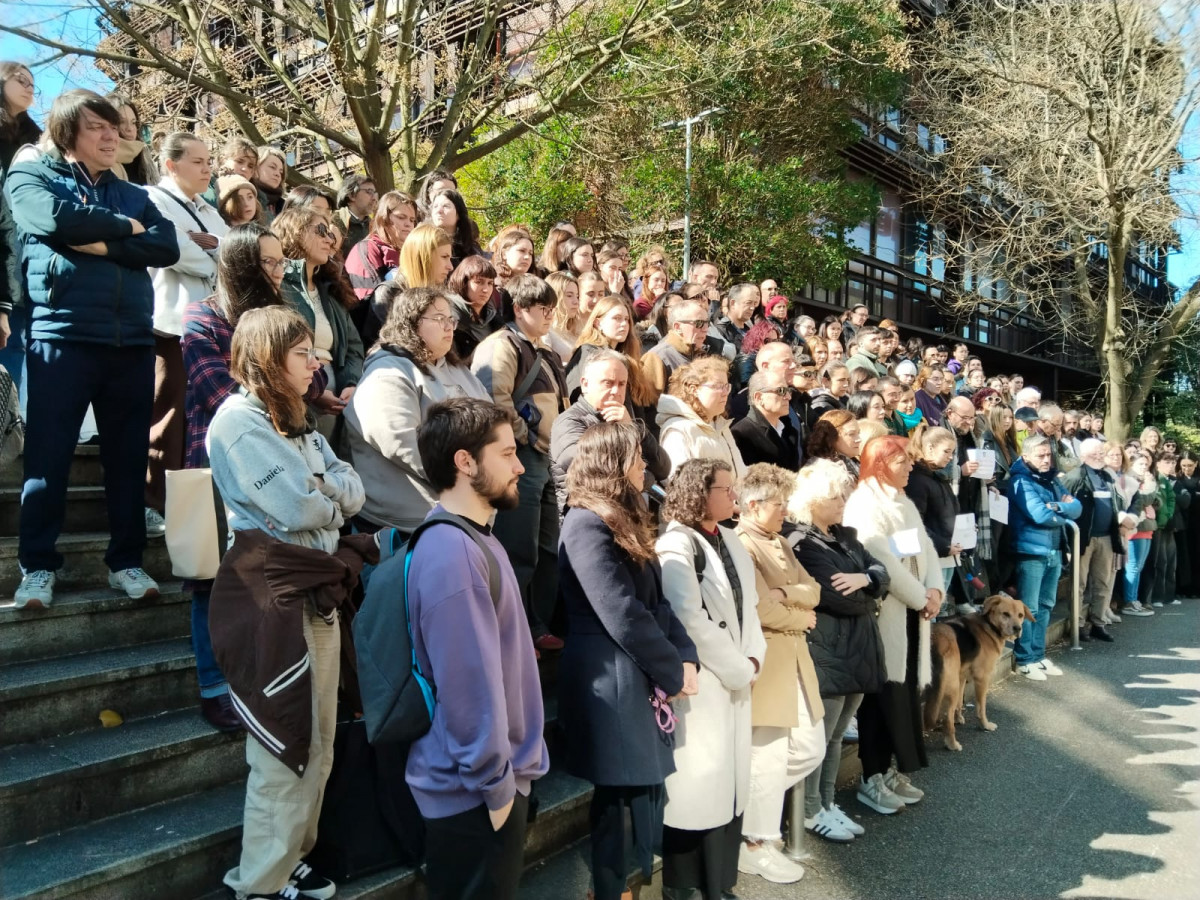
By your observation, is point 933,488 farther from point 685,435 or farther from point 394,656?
point 394,656

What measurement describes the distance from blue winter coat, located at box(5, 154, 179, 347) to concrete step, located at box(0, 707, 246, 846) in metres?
1.58

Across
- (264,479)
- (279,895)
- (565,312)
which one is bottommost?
(279,895)

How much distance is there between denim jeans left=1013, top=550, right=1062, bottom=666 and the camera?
8.17 metres

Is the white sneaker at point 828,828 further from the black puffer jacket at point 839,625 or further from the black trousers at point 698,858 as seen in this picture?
the black trousers at point 698,858

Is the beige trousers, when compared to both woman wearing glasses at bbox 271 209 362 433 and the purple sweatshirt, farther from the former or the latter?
woman wearing glasses at bbox 271 209 362 433

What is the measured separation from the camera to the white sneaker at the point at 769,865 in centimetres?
422

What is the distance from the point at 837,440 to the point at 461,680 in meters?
4.22

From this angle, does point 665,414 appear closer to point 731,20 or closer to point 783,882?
point 783,882

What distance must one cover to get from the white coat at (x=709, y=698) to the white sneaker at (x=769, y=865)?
683 mm

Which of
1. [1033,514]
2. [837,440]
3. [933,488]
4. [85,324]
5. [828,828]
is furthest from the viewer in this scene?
[1033,514]

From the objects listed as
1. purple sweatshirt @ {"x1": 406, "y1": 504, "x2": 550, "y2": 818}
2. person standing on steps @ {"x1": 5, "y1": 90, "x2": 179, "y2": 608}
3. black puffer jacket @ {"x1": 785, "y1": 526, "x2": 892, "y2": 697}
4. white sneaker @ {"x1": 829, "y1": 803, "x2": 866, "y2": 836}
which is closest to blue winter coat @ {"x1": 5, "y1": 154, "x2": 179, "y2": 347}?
person standing on steps @ {"x1": 5, "y1": 90, "x2": 179, "y2": 608}

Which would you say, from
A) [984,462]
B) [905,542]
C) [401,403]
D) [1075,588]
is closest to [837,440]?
[905,542]

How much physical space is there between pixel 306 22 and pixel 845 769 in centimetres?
1017

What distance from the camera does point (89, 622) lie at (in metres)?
3.61
